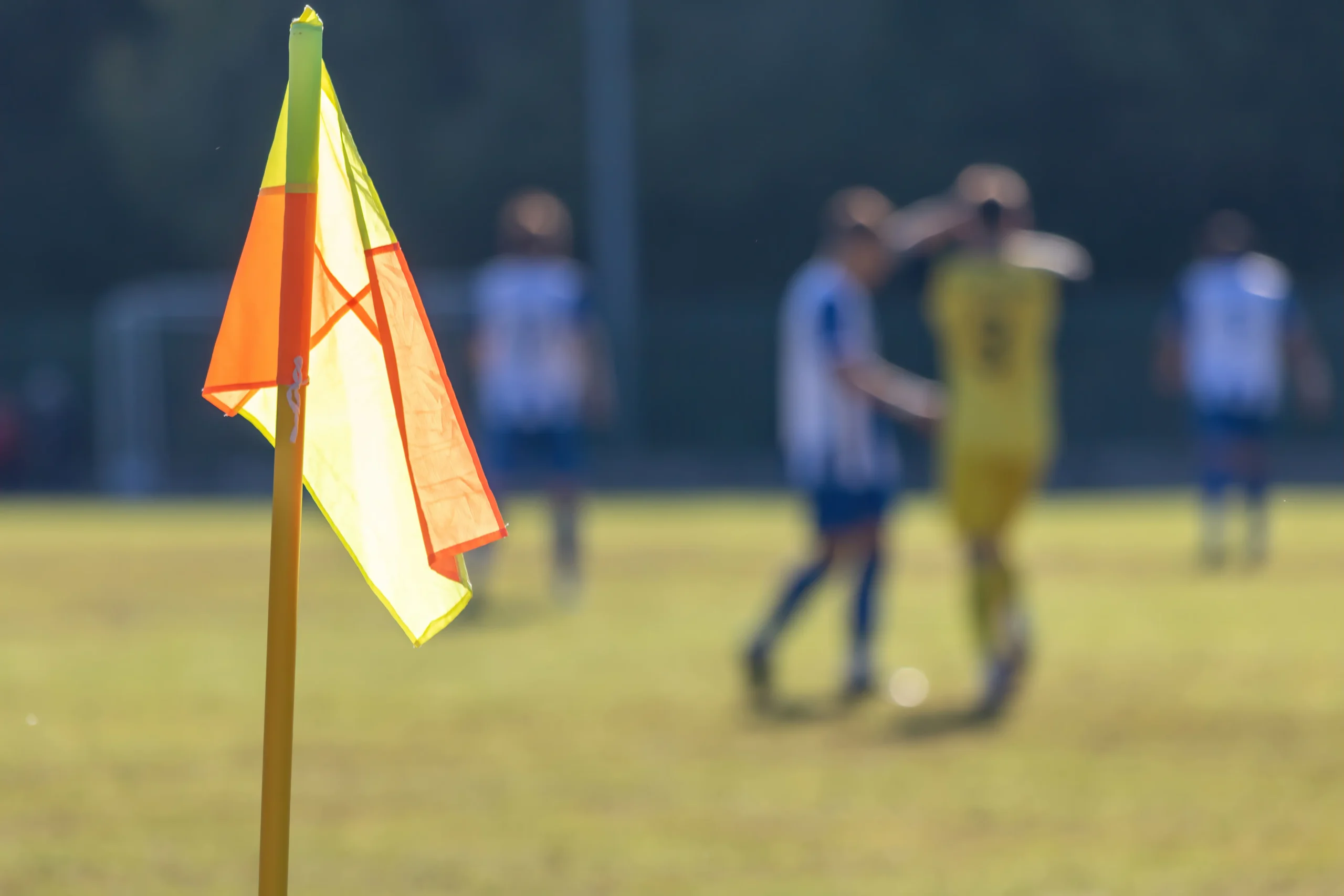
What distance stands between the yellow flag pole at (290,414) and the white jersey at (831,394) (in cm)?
575

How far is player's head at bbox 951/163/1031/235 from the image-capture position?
775cm

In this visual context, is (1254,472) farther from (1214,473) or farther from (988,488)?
(988,488)

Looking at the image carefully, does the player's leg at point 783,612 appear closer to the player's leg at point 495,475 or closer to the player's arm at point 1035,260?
the player's arm at point 1035,260

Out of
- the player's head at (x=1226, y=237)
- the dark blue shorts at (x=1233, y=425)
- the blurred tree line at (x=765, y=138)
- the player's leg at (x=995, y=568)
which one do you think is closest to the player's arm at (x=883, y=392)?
the player's leg at (x=995, y=568)

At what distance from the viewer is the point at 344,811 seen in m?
6.06

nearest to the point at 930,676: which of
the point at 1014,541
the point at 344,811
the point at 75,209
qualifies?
the point at 344,811

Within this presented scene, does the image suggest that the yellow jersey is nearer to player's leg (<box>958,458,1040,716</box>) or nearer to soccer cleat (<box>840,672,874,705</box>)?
player's leg (<box>958,458,1040,716</box>)

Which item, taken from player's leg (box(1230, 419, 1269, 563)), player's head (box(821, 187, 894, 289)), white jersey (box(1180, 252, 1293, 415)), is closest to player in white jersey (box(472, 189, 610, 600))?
player's head (box(821, 187, 894, 289))

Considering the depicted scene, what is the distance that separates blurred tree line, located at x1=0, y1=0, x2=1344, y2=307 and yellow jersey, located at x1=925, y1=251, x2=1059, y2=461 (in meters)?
17.4

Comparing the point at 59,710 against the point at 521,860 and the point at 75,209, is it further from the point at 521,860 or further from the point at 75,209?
the point at 75,209

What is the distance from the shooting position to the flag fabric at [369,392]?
2508 millimetres

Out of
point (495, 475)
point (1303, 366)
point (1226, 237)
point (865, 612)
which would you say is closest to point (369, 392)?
point (865, 612)

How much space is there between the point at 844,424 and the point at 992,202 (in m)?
1.13

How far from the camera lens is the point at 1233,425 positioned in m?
13.5
